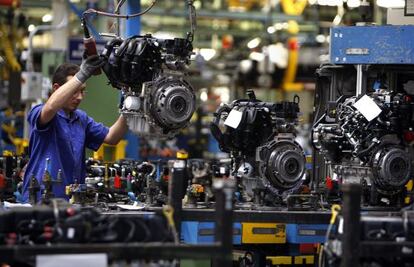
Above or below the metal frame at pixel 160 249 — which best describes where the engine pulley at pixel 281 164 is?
above

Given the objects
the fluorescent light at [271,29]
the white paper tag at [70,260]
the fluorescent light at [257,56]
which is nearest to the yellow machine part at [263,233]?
the white paper tag at [70,260]

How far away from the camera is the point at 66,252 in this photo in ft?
15.9

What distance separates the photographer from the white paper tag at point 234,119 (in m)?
8.20

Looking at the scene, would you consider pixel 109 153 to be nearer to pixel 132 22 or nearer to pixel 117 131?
pixel 132 22

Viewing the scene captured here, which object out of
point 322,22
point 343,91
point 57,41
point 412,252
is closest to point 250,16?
point 322,22

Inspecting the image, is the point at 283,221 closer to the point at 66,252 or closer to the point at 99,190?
the point at 99,190

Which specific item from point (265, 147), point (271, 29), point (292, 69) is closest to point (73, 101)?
point (265, 147)

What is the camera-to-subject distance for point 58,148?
7719mm

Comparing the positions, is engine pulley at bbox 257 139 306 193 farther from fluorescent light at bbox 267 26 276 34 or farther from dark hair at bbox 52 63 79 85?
fluorescent light at bbox 267 26 276 34

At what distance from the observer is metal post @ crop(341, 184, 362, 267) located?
516 centimetres

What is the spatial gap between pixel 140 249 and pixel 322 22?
21.7 meters

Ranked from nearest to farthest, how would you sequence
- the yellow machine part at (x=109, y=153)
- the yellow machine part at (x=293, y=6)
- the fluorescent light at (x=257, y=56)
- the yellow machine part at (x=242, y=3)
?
the yellow machine part at (x=109, y=153) → the yellow machine part at (x=293, y=6) → the yellow machine part at (x=242, y=3) → the fluorescent light at (x=257, y=56)

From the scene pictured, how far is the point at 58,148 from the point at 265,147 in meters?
1.62

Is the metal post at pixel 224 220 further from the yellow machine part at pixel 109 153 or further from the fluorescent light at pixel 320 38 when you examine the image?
the fluorescent light at pixel 320 38
